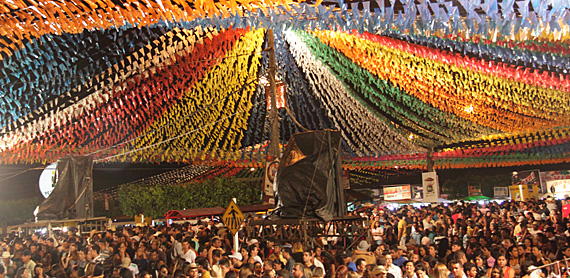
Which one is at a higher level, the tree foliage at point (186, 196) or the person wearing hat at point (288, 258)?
the tree foliage at point (186, 196)

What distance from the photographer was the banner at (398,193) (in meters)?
28.0

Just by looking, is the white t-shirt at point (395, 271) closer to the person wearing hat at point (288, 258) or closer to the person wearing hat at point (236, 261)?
the person wearing hat at point (288, 258)

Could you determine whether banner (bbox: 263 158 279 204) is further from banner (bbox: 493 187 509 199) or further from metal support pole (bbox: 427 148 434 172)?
banner (bbox: 493 187 509 199)

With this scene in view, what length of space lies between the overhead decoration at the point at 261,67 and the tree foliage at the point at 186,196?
23.4 ft

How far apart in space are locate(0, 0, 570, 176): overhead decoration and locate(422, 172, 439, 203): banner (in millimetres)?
2722

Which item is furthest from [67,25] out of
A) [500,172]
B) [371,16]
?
[500,172]

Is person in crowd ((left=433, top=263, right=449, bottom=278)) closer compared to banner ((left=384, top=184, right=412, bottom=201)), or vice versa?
person in crowd ((left=433, top=263, right=449, bottom=278))

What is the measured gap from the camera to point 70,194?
10305 mm

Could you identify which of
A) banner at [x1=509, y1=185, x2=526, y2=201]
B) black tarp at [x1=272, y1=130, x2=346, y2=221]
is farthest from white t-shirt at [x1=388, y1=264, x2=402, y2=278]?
banner at [x1=509, y1=185, x2=526, y2=201]

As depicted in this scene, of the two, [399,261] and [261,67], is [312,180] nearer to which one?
[399,261]

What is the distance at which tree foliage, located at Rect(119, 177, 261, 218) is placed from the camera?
2589 cm

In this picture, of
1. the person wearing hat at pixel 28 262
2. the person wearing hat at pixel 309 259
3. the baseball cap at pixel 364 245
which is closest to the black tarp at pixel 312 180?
the person wearing hat at pixel 309 259

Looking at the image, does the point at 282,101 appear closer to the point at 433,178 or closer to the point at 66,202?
the point at 66,202

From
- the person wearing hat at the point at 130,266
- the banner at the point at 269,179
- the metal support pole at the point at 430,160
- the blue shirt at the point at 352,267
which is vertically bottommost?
the blue shirt at the point at 352,267
